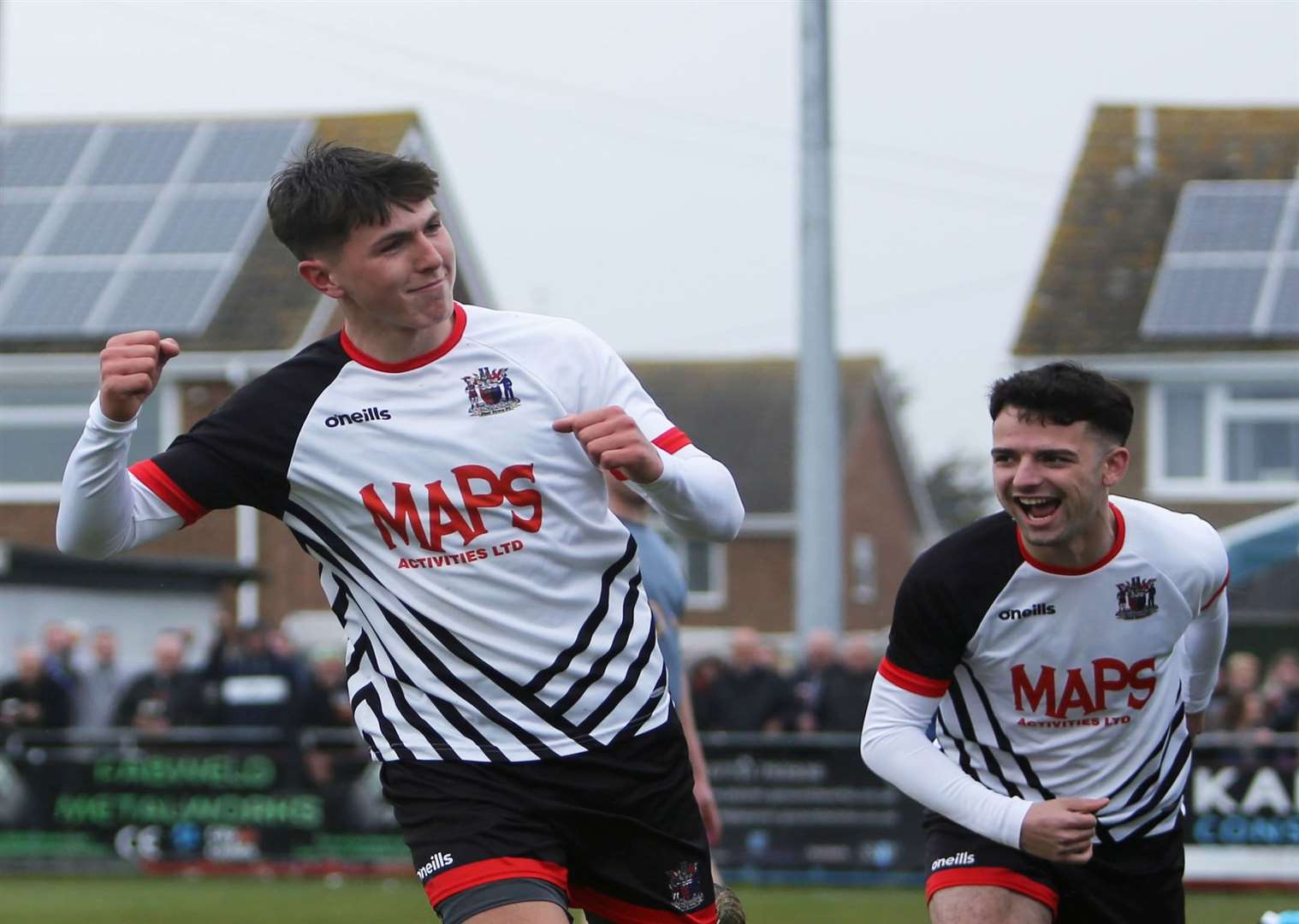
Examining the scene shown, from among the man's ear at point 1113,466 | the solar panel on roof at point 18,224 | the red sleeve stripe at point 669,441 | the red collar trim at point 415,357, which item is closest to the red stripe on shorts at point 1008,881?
the man's ear at point 1113,466

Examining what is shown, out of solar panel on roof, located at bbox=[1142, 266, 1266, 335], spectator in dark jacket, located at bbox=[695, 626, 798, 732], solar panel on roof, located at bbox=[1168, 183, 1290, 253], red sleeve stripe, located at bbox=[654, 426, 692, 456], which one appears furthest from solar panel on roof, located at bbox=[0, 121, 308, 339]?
red sleeve stripe, located at bbox=[654, 426, 692, 456]

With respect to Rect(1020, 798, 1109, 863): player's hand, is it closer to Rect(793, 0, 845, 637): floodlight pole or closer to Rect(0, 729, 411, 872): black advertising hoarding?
Rect(793, 0, 845, 637): floodlight pole

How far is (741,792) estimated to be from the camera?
15297 millimetres

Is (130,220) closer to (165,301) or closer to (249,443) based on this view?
(165,301)

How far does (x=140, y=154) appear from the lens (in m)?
31.5

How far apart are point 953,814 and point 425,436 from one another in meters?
1.69

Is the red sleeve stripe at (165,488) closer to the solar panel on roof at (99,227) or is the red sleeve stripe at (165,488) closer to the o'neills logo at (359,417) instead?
the o'neills logo at (359,417)

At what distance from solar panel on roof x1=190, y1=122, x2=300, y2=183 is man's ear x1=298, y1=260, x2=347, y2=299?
A: 25.5 meters

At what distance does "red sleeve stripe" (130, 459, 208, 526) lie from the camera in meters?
4.92

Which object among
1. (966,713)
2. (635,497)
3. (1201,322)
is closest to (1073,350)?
(1201,322)

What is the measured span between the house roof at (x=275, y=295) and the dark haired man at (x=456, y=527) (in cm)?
2341

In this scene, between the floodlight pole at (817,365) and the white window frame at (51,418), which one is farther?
the white window frame at (51,418)

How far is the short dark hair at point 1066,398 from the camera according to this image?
5285mm

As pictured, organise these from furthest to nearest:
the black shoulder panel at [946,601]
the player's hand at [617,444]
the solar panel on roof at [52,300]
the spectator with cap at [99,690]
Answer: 1. the solar panel on roof at [52,300]
2. the spectator with cap at [99,690]
3. the black shoulder panel at [946,601]
4. the player's hand at [617,444]
